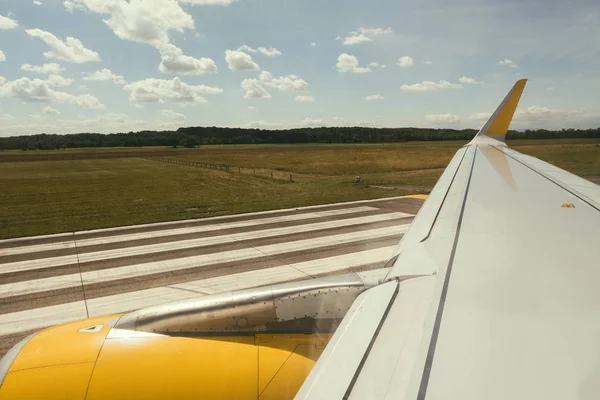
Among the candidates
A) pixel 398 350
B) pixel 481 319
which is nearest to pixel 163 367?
pixel 398 350

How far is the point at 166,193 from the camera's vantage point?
21.5m

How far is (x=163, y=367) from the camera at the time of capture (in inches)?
106

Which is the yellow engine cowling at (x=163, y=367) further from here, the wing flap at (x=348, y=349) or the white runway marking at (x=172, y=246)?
the white runway marking at (x=172, y=246)

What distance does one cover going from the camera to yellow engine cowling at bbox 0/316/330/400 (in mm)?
2609

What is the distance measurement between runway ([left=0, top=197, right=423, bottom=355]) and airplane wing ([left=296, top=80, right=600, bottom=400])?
5540 millimetres

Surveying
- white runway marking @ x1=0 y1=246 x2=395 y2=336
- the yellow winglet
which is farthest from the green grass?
the yellow winglet

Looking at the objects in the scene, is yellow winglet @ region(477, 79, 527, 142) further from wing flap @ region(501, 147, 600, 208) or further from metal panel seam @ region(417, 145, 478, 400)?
metal panel seam @ region(417, 145, 478, 400)

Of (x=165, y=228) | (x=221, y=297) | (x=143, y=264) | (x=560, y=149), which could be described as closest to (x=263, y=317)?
(x=221, y=297)

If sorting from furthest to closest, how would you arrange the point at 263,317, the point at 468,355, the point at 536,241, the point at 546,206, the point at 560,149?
the point at 560,149, the point at 546,206, the point at 263,317, the point at 536,241, the point at 468,355

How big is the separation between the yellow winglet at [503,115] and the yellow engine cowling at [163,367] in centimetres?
649

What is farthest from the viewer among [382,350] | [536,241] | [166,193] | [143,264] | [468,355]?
[166,193]

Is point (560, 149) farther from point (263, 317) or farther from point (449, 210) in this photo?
point (263, 317)

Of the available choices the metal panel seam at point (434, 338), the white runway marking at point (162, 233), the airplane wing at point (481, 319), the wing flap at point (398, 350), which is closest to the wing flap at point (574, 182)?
the airplane wing at point (481, 319)

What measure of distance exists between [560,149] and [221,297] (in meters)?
29.3
